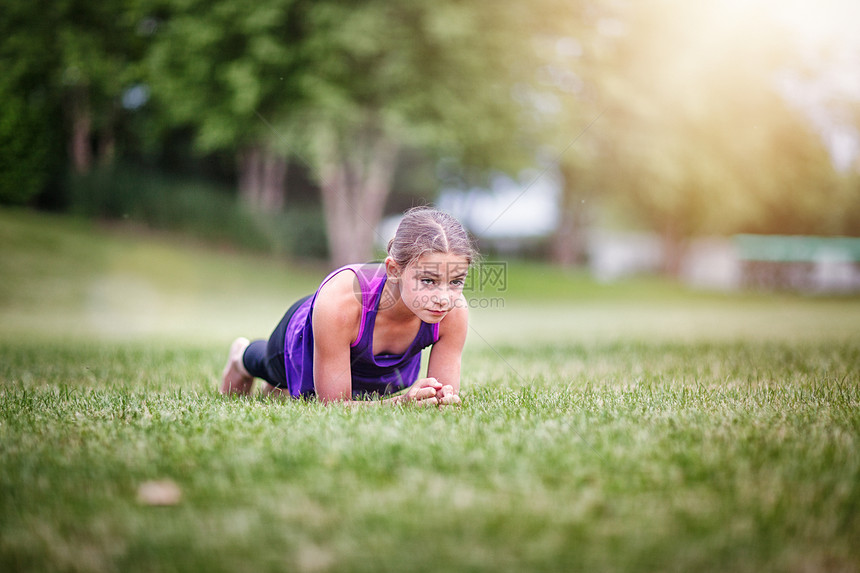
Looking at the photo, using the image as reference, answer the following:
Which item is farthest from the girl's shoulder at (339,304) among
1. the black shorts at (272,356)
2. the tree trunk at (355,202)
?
the tree trunk at (355,202)

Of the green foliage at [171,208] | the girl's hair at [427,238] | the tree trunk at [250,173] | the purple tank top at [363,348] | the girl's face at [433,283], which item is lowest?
the purple tank top at [363,348]

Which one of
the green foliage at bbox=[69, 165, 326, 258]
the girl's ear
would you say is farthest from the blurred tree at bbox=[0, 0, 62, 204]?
the girl's ear

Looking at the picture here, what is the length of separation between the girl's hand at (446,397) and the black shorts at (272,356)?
116 cm

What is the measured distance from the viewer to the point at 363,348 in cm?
398

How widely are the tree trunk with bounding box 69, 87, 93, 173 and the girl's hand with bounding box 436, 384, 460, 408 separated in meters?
22.9

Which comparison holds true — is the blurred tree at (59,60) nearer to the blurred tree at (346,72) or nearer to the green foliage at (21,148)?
the green foliage at (21,148)

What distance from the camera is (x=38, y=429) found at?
10.7 feet

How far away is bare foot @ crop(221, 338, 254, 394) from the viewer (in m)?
4.86

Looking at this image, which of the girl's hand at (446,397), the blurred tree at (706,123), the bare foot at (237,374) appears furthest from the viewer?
the blurred tree at (706,123)

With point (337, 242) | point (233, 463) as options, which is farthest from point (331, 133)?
point (233, 463)

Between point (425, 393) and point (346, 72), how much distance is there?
14.4 m

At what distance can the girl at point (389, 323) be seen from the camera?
363 cm

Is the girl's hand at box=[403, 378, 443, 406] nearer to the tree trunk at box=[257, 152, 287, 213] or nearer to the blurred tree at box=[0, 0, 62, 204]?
the tree trunk at box=[257, 152, 287, 213]

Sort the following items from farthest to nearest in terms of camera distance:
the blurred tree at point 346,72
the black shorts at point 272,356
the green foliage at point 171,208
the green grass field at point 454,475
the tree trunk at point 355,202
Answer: the green foliage at point 171,208, the tree trunk at point 355,202, the blurred tree at point 346,72, the black shorts at point 272,356, the green grass field at point 454,475
